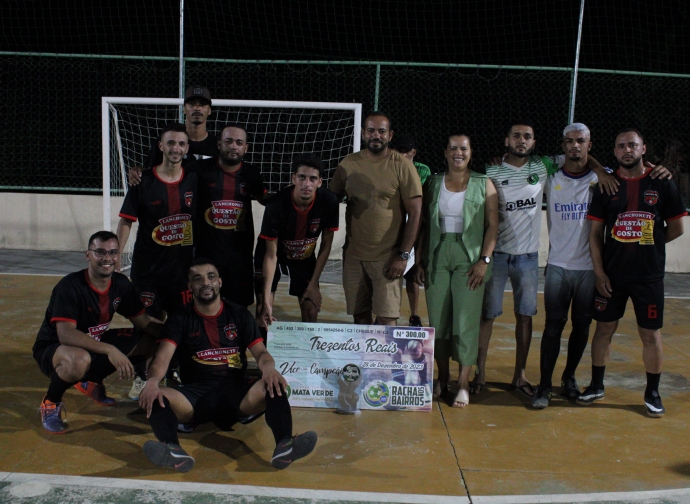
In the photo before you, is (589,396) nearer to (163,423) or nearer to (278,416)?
(278,416)

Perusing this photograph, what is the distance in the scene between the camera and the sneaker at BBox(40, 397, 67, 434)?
4277mm

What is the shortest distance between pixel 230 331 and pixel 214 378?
0.30 metres

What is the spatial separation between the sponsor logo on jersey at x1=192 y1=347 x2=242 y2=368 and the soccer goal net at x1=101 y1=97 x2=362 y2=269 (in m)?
4.17

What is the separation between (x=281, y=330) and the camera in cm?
481

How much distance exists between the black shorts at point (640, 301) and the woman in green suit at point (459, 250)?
0.83 metres

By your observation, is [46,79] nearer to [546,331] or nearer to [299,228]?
[299,228]

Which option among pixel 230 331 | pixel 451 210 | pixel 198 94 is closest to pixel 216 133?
pixel 198 94

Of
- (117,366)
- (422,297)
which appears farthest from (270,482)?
(422,297)

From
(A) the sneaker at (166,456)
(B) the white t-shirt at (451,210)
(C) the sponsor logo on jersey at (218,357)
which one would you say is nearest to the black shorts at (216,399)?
(C) the sponsor logo on jersey at (218,357)

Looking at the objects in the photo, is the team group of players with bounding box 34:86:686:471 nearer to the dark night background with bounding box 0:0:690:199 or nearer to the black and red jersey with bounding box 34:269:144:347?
the black and red jersey with bounding box 34:269:144:347

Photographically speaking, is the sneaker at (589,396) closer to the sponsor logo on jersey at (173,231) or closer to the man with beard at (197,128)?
the sponsor logo on jersey at (173,231)

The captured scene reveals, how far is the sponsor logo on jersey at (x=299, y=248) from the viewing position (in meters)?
5.13

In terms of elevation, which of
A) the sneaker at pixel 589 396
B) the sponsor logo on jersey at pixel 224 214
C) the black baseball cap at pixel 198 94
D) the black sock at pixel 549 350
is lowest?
the sneaker at pixel 589 396

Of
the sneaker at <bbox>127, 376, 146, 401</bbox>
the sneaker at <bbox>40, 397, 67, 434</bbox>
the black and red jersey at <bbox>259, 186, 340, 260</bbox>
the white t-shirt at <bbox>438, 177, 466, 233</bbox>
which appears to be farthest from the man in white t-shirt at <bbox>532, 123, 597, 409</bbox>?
the sneaker at <bbox>40, 397, 67, 434</bbox>
